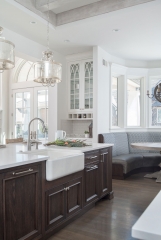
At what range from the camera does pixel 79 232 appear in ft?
8.29

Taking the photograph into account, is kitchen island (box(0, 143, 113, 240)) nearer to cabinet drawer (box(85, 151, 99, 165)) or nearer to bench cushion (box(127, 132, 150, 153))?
cabinet drawer (box(85, 151, 99, 165))

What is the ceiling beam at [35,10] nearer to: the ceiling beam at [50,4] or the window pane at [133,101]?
the ceiling beam at [50,4]

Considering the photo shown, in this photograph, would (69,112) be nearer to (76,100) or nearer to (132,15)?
(76,100)

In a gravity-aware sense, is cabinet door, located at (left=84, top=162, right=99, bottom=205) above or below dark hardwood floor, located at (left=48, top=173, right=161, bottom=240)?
above

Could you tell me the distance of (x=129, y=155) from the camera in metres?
5.42

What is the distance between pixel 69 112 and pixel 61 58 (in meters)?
1.36

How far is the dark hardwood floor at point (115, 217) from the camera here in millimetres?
2473

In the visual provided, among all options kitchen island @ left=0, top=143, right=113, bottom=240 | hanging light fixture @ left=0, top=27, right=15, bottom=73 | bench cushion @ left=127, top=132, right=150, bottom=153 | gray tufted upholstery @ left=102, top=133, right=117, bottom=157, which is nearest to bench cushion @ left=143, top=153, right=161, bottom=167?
bench cushion @ left=127, top=132, right=150, bottom=153

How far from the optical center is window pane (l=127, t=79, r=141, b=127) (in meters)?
6.55

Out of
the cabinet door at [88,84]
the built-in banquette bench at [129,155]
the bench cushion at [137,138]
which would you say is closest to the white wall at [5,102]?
the cabinet door at [88,84]

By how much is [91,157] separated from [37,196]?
1095 millimetres

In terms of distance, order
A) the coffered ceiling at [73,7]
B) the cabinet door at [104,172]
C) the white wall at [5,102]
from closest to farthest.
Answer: the cabinet door at [104,172] < the coffered ceiling at [73,7] < the white wall at [5,102]

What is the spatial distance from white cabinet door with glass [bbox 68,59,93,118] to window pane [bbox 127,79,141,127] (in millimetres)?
1473

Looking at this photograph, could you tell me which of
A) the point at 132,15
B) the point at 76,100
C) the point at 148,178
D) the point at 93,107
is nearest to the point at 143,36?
the point at 132,15
